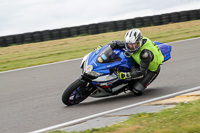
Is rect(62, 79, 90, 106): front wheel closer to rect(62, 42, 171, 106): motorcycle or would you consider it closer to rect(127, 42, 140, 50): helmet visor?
rect(62, 42, 171, 106): motorcycle

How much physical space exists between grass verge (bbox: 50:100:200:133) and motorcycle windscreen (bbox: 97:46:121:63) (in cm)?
165

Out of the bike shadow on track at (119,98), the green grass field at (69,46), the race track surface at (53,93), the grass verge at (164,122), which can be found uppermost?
the green grass field at (69,46)

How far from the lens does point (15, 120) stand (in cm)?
579

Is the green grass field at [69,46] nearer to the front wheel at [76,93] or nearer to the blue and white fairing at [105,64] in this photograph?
the front wheel at [76,93]

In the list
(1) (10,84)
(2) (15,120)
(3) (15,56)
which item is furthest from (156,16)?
(2) (15,120)

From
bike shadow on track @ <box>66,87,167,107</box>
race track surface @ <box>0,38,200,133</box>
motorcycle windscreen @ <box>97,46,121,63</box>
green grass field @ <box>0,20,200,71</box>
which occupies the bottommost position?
bike shadow on track @ <box>66,87,167,107</box>

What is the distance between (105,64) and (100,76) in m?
0.25

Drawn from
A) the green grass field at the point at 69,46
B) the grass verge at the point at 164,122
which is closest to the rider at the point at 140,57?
the grass verge at the point at 164,122

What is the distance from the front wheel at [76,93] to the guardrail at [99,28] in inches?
460

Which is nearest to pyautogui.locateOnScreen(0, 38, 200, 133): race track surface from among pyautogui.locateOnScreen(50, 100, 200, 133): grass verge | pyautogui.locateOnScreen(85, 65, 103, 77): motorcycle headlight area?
pyautogui.locateOnScreen(85, 65, 103, 77): motorcycle headlight area

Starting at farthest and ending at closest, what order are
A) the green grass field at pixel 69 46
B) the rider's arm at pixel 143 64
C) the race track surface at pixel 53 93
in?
the green grass field at pixel 69 46 < the rider's arm at pixel 143 64 < the race track surface at pixel 53 93

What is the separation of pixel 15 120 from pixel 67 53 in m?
8.57

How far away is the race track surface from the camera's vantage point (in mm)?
5781

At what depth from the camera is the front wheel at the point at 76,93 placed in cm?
626
